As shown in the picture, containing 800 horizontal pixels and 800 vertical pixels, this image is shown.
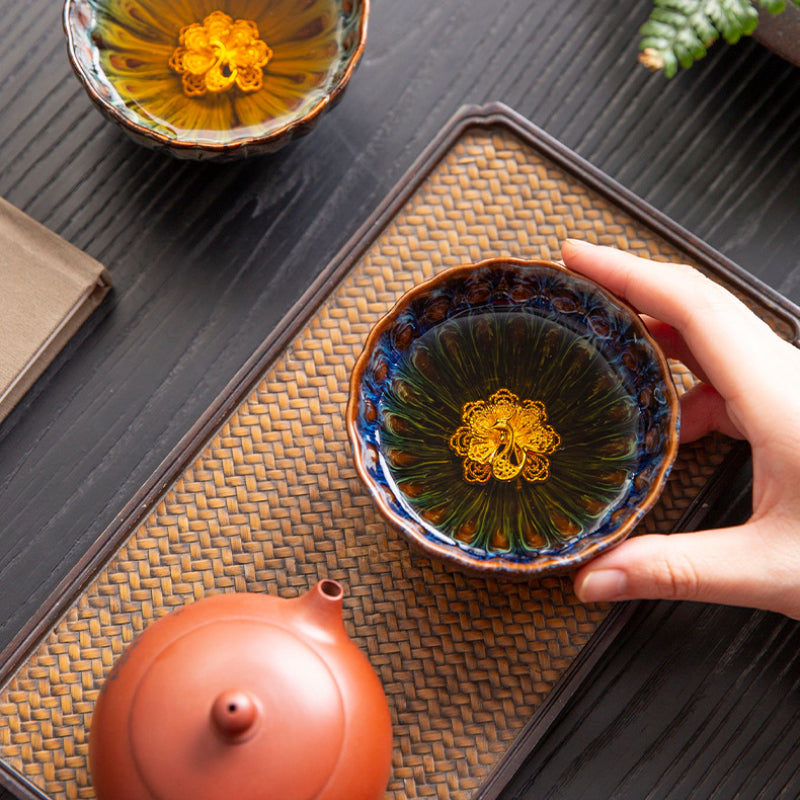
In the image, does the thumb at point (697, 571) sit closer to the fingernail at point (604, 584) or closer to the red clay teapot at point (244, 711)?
the fingernail at point (604, 584)

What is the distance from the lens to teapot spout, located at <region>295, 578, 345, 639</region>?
66 cm

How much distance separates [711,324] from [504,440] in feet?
0.68

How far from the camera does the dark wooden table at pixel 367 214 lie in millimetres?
856

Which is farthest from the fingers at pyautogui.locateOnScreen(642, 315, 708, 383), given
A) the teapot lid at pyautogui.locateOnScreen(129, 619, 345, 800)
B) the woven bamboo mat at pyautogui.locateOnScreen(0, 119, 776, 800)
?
the teapot lid at pyautogui.locateOnScreen(129, 619, 345, 800)

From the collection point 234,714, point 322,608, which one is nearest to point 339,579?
point 322,608

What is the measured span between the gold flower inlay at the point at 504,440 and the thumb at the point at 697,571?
0.37 ft

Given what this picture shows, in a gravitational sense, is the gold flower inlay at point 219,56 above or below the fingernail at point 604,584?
above

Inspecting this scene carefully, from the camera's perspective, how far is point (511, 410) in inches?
31.9

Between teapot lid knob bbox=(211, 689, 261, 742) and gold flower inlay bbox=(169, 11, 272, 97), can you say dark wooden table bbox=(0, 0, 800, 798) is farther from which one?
teapot lid knob bbox=(211, 689, 261, 742)

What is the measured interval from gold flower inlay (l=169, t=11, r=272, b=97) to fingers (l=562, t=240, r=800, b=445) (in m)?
0.38

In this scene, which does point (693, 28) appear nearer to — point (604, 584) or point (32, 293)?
point (604, 584)

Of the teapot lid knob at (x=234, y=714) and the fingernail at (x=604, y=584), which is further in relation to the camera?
the fingernail at (x=604, y=584)

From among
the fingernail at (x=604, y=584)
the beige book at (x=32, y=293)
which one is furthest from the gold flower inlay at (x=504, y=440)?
the beige book at (x=32, y=293)

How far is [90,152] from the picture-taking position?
0.94 m
